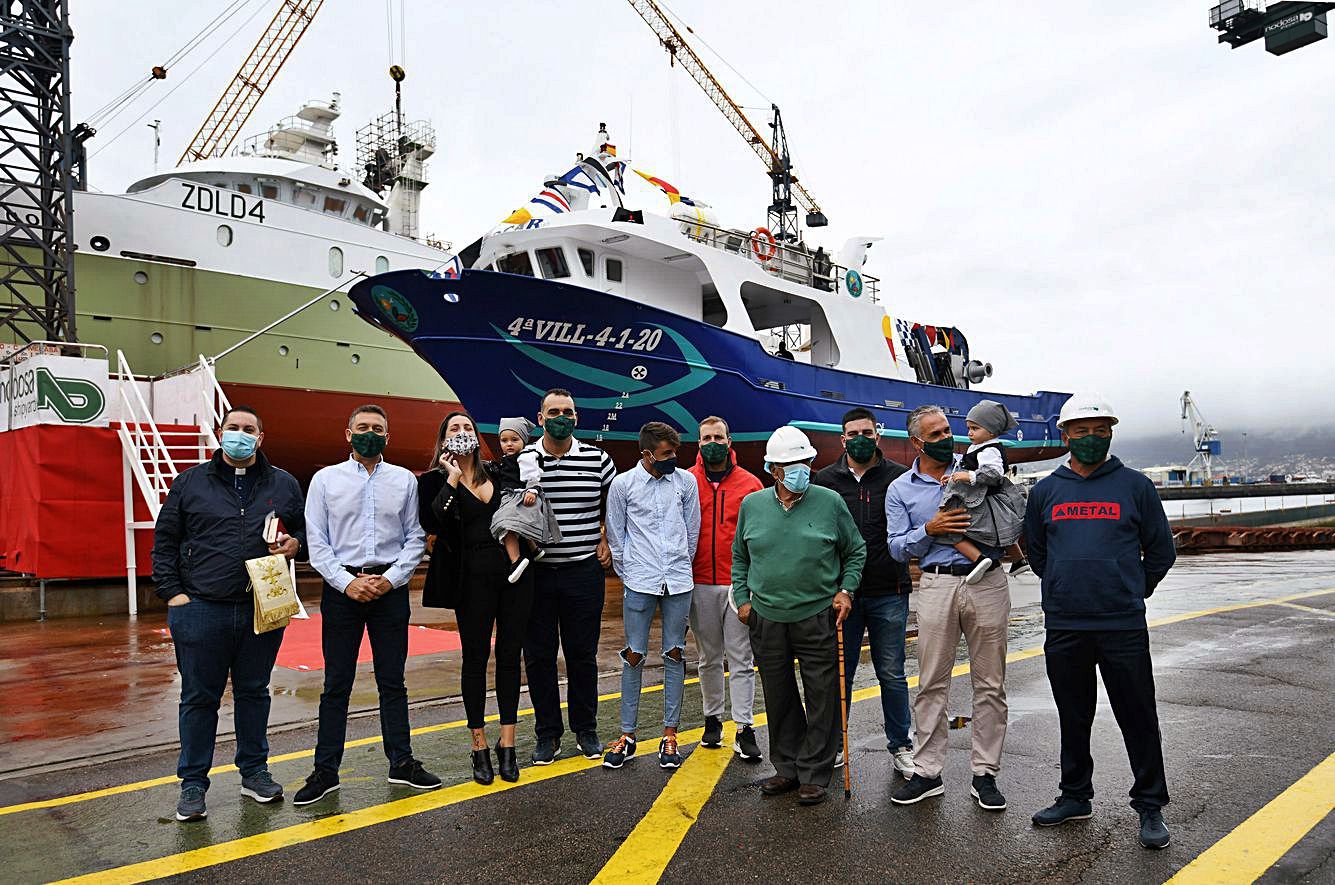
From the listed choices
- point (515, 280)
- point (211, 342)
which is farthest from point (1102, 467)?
point (211, 342)

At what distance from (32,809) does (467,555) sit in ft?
6.95

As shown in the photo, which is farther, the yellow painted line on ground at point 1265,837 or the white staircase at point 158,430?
the white staircase at point 158,430

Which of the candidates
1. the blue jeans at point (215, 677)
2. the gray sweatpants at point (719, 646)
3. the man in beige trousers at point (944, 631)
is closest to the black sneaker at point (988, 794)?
the man in beige trousers at point (944, 631)

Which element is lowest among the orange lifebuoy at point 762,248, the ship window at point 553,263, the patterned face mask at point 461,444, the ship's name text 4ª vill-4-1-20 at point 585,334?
the patterned face mask at point 461,444

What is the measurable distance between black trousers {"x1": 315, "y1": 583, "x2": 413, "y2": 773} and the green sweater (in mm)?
1705

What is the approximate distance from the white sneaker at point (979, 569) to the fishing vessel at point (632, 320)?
1011cm

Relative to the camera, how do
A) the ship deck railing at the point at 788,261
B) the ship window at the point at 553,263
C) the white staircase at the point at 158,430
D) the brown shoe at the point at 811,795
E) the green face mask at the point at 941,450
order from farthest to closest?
the ship deck railing at the point at 788,261 < the ship window at the point at 553,263 < the white staircase at the point at 158,430 < the green face mask at the point at 941,450 < the brown shoe at the point at 811,795

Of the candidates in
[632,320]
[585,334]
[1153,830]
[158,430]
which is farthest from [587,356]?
[1153,830]

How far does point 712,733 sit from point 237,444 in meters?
2.79

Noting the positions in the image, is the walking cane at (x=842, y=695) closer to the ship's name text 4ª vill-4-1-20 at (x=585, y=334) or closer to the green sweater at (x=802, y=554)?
the green sweater at (x=802, y=554)

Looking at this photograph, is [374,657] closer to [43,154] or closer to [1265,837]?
[1265,837]

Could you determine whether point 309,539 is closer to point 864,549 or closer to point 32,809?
point 32,809

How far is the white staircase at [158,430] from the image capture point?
10359 mm

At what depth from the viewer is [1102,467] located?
3795 millimetres
